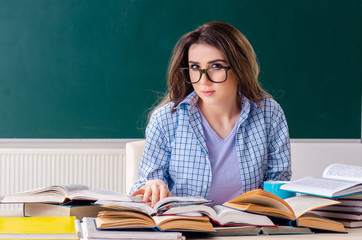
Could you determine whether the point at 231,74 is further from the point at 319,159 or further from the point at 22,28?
the point at 22,28

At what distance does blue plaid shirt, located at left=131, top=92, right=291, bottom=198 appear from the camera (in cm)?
179

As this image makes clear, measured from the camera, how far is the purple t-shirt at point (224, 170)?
5.86 ft

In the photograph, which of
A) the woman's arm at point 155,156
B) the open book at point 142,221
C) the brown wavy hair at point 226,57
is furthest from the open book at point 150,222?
the brown wavy hair at point 226,57

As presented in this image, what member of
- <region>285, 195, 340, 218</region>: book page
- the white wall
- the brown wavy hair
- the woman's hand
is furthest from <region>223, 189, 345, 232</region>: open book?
the white wall

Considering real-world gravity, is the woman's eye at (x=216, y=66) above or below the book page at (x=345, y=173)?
above

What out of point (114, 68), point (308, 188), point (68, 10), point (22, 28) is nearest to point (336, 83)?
point (114, 68)

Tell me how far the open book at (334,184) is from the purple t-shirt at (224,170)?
0.39m

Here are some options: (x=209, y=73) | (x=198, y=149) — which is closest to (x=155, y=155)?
(x=198, y=149)

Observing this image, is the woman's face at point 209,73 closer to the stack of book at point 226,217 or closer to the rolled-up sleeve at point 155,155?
the rolled-up sleeve at point 155,155

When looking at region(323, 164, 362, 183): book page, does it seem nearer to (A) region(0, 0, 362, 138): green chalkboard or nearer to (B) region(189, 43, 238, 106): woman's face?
(B) region(189, 43, 238, 106): woman's face

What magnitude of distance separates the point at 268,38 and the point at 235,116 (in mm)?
1852

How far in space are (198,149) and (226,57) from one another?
345 millimetres

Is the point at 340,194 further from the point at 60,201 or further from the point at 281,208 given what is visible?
the point at 60,201

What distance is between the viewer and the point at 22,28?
3453 millimetres
